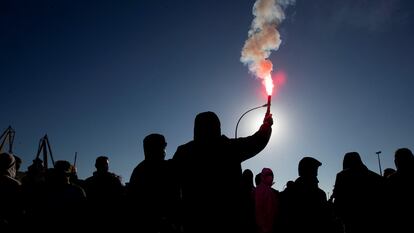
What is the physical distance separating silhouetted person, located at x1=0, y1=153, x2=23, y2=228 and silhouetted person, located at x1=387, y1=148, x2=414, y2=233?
5579 mm

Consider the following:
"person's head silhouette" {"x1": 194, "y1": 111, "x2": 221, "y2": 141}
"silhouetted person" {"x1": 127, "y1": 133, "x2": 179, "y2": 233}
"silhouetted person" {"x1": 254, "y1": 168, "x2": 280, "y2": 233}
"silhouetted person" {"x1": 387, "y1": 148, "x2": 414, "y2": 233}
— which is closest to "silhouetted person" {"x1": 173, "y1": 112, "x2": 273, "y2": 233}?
"person's head silhouette" {"x1": 194, "y1": 111, "x2": 221, "y2": 141}

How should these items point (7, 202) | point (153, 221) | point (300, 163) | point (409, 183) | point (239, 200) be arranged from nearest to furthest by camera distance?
point (239, 200) → point (153, 221) → point (7, 202) → point (409, 183) → point (300, 163)

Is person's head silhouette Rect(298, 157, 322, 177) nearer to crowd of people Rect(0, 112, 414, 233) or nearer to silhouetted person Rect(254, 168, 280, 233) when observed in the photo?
crowd of people Rect(0, 112, 414, 233)

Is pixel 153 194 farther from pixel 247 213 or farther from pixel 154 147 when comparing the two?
pixel 247 213

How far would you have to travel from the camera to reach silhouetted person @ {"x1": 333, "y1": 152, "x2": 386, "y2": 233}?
18.1ft

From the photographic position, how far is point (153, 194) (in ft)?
13.0

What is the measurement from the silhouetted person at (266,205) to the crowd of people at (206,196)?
0.02 metres

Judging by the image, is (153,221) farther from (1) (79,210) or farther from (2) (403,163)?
(2) (403,163)

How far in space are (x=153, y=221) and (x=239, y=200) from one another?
1.14 m

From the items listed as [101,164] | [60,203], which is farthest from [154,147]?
[60,203]

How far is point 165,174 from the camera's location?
402cm

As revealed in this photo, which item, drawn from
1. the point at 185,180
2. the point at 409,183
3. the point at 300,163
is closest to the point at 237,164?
the point at 185,180

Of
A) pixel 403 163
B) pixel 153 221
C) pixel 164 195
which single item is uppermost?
pixel 403 163

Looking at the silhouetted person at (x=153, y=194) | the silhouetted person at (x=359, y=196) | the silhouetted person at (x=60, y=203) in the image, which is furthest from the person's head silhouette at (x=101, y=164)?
the silhouetted person at (x=359, y=196)
